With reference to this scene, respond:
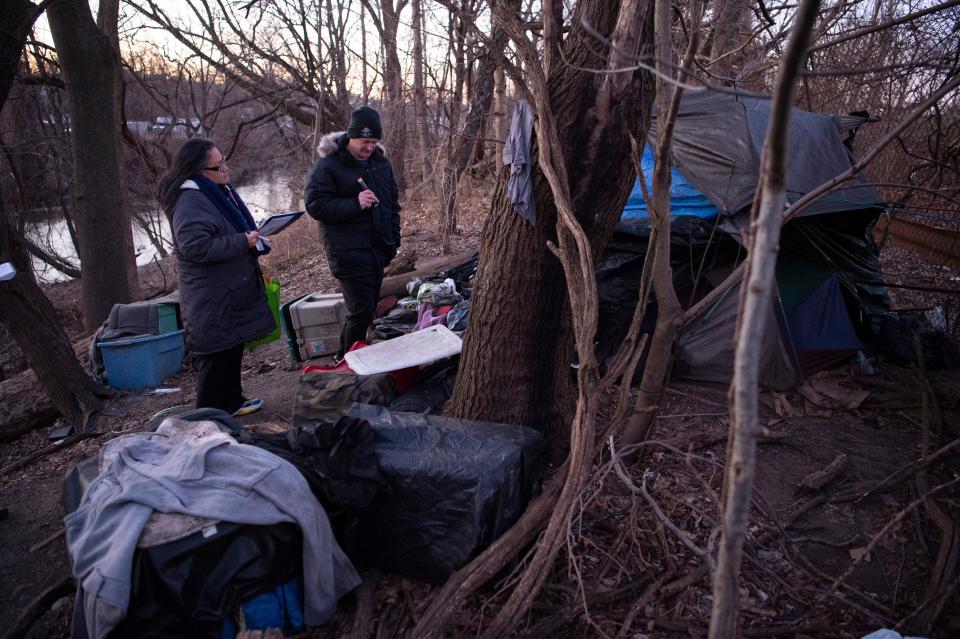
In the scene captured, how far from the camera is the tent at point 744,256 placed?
4.05 metres

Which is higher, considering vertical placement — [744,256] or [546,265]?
[546,265]

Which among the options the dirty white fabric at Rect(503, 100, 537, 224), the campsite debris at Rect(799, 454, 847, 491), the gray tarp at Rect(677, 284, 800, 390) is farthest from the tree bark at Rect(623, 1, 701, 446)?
the gray tarp at Rect(677, 284, 800, 390)

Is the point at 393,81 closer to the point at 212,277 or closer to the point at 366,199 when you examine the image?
the point at 366,199

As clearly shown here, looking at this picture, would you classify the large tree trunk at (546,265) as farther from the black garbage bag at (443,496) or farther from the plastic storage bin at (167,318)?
the plastic storage bin at (167,318)

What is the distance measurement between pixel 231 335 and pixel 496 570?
2163 mm

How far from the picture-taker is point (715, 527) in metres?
2.11

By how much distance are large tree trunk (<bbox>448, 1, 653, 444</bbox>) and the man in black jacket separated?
4.89ft

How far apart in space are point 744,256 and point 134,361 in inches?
181

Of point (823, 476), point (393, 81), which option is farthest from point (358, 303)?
point (393, 81)

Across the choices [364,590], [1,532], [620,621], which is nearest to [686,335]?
[620,621]

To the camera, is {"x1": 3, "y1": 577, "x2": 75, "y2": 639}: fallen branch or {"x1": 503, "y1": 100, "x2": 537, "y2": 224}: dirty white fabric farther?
{"x1": 503, "y1": 100, "x2": 537, "y2": 224}: dirty white fabric

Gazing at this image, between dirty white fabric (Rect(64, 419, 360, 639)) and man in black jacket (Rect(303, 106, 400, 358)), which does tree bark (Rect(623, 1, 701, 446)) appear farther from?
man in black jacket (Rect(303, 106, 400, 358))

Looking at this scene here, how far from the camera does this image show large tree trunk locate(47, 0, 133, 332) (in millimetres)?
5785

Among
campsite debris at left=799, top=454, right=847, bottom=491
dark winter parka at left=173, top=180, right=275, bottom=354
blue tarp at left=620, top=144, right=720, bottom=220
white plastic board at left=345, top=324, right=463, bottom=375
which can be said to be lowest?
campsite debris at left=799, top=454, right=847, bottom=491
